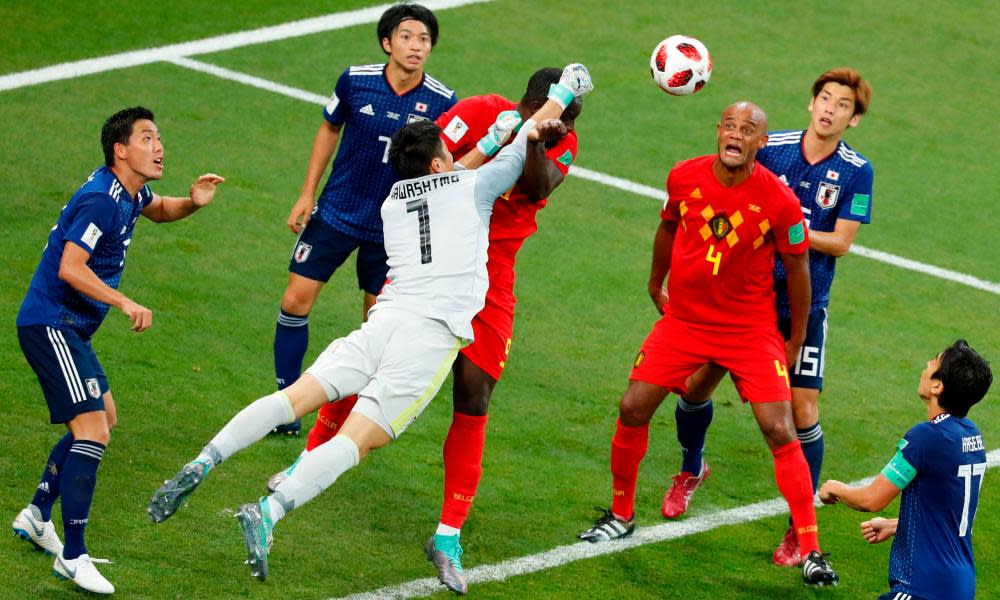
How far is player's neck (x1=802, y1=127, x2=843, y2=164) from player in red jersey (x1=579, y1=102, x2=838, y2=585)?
58cm

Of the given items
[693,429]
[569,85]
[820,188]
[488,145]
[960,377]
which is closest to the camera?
[960,377]

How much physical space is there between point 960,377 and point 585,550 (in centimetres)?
249

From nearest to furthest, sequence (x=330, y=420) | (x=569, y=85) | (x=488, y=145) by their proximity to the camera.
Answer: (x=569, y=85) → (x=488, y=145) → (x=330, y=420)

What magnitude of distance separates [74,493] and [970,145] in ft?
37.2

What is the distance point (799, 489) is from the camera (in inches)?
303

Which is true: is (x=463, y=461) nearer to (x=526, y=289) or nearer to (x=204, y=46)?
(x=526, y=289)

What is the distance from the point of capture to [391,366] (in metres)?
6.97

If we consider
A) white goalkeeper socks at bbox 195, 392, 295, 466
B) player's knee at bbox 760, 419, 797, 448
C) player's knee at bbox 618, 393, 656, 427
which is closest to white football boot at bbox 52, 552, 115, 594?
white goalkeeper socks at bbox 195, 392, 295, 466

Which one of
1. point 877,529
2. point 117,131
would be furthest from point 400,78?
point 877,529

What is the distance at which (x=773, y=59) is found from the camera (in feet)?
55.3

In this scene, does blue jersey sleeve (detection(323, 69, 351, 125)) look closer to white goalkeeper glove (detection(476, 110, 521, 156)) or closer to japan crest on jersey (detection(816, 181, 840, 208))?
white goalkeeper glove (detection(476, 110, 521, 156))

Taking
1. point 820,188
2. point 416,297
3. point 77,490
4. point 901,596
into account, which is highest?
point 820,188

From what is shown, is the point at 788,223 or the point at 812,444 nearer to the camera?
the point at 788,223

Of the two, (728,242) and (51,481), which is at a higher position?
(728,242)
